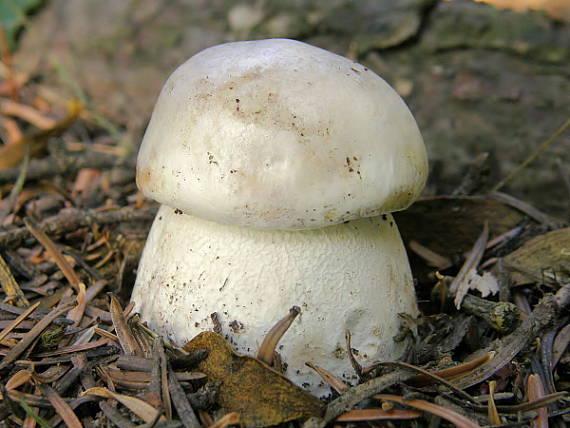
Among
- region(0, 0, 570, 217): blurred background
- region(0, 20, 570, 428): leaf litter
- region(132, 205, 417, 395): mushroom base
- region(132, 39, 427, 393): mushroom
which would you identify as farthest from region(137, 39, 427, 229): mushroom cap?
region(0, 0, 570, 217): blurred background

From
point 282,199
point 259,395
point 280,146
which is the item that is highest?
point 280,146

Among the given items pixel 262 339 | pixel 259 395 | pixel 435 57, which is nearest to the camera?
pixel 259 395

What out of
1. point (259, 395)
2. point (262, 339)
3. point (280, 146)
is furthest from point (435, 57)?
point (259, 395)

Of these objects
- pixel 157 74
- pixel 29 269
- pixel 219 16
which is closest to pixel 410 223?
pixel 29 269

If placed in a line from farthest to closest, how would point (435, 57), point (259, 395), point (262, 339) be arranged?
point (435, 57) → point (262, 339) → point (259, 395)

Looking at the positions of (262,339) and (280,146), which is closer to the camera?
(280,146)

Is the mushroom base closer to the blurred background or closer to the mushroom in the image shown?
the mushroom

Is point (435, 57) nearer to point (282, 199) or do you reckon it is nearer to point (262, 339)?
point (282, 199)
